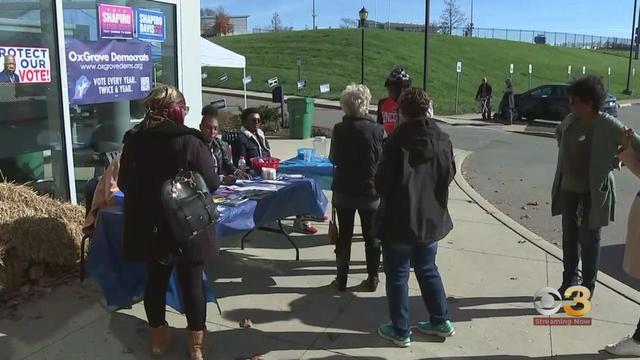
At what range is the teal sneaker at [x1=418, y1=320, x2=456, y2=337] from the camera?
389 centimetres

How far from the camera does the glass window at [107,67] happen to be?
6188 millimetres

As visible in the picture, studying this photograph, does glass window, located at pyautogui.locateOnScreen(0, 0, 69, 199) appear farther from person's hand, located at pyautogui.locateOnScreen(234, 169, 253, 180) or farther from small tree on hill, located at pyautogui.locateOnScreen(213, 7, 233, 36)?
small tree on hill, located at pyautogui.locateOnScreen(213, 7, 233, 36)

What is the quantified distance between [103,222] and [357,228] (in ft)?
11.0

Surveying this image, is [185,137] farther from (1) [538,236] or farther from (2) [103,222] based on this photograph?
(1) [538,236]

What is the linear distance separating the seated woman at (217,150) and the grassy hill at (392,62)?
21.7 m

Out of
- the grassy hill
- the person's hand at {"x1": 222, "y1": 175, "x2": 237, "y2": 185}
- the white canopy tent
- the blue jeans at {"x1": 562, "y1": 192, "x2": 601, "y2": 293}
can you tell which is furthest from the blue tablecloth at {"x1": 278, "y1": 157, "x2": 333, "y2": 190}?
the grassy hill

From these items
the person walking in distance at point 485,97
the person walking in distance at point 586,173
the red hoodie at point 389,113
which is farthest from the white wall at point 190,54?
the person walking in distance at point 485,97

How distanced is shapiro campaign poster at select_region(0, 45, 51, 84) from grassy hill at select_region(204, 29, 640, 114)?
71.5 ft

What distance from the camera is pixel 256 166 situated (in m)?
5.49

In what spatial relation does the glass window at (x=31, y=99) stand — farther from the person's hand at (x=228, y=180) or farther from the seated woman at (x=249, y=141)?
the person's hand at (x=228, y=180)

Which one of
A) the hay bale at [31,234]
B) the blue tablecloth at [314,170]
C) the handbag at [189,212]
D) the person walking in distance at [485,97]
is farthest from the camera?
the person walking in distance at [485,97]

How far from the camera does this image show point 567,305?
14.4ft

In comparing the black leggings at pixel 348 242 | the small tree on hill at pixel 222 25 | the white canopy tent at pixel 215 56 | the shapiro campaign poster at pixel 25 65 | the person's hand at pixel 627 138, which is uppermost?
the small tree on hill at pixel 222 25

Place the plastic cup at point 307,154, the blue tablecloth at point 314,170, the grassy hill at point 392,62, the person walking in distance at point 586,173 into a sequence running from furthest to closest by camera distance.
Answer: the grassy hill at point 392,62, the plastic cup at point 307,154, the blue tablecloth at point 314,170, the person walking in distance at point 586,173
